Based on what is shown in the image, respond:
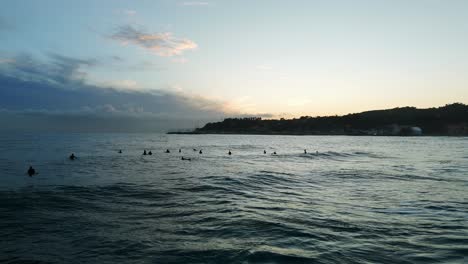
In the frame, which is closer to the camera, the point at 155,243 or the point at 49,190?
the point at 155,243

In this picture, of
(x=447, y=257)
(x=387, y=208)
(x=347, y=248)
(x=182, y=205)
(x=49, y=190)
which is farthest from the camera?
(x=49, y=190)

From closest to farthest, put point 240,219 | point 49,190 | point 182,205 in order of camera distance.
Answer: point 240,219, point 182,205, point 49,190

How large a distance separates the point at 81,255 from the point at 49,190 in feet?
43.6

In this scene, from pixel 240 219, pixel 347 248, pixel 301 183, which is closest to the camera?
pixel 347 248

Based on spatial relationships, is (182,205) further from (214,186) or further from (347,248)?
(347,248)

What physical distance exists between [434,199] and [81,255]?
60.1 feet

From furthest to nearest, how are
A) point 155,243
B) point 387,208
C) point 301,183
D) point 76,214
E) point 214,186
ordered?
1. point 301,183
2. point 214,186
3. point 387,208
4. point 76,214
5. point 155,243

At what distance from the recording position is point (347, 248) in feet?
32.2

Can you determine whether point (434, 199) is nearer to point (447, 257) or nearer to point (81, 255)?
point (447, 257)

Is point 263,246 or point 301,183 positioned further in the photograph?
point 301,183

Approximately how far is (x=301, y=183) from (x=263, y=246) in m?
16.3

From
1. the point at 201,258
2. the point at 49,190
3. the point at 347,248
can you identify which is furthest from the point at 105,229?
the point at 49,190

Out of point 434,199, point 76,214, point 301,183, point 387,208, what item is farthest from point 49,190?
point 434,199

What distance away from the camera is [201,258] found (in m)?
9.20
